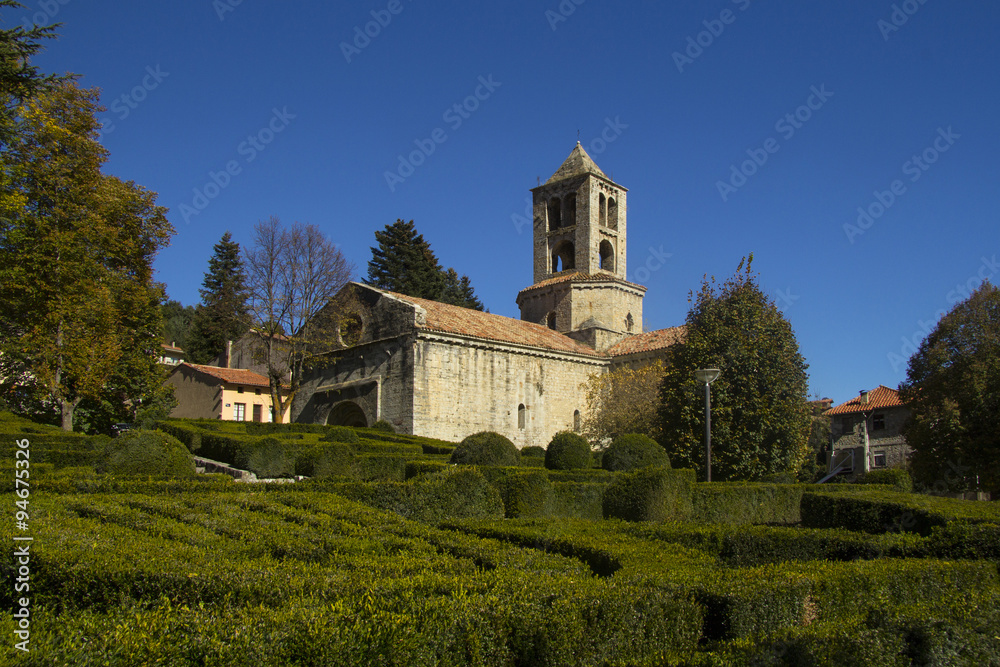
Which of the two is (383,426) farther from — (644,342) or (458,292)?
(458,292)

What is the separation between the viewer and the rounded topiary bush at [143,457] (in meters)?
13.8

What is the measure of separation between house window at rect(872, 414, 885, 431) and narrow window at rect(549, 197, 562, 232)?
19.2 m

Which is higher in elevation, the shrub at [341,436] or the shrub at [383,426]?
the shrub at [383,426]

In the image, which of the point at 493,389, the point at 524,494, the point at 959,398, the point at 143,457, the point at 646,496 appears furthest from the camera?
the point at 493,389

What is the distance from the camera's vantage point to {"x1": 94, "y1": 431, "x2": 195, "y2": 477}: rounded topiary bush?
13.8 meters

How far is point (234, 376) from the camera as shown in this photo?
38125mm

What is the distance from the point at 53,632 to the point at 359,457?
1141 cm

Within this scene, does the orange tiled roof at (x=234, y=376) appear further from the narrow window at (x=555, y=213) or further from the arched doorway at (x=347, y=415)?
the narrow window at (x=555, y=213)

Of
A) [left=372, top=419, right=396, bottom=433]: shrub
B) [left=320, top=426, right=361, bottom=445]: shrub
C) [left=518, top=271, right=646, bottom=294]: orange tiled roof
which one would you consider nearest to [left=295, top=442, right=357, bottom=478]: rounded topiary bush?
[left=320, top=426, right=361, bottom=445]: shrub

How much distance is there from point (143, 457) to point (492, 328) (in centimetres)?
1797

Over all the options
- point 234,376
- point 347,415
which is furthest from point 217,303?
point 347,415

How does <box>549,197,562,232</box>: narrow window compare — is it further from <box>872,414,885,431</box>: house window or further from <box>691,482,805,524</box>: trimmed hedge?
<box>691,482,805,524</box>: trimmed hedge

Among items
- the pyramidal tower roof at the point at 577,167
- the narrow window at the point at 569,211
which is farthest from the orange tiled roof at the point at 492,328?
the pyramidal tower roof at the point at 577,167

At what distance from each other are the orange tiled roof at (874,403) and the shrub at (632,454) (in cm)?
2302
